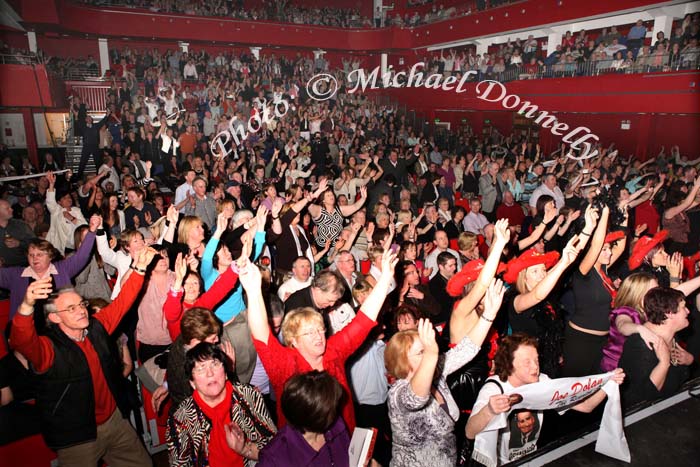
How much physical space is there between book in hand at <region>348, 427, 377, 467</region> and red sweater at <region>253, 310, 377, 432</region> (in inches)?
15.9

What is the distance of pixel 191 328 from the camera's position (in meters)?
2.45

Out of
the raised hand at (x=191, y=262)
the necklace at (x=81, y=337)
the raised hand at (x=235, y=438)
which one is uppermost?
the raised hand at (x=191, y=262)

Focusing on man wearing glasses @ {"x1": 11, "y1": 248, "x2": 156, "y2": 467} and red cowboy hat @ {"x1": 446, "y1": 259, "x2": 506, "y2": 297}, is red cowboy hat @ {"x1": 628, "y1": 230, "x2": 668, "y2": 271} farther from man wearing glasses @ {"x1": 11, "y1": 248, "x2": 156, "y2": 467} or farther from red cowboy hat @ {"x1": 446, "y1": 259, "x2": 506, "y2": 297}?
man wearing glasses @ {"x1": 11, "y1": 248, "x2": 156, "y2": 467}

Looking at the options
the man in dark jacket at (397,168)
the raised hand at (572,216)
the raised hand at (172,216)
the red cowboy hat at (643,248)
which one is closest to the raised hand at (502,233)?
the red cowboy hat at (643,248)

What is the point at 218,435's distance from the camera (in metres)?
2.02

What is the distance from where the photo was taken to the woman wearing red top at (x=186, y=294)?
2891 millimetres

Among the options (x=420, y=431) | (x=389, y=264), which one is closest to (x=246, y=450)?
(x=420, y=431)

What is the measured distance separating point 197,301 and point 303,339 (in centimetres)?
115

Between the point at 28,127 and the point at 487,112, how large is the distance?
46.9 ft

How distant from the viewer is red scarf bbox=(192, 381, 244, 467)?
200cm

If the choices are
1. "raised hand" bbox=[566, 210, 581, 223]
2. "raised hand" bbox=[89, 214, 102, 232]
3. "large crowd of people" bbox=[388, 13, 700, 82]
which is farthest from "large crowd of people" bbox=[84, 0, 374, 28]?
"raised hand" bbox=[566, 210, 581, 223]

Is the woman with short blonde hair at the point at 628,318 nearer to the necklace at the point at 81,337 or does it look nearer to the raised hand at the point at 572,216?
the raised hand at the point at 572,216

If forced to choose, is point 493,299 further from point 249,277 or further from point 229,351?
point 229,351

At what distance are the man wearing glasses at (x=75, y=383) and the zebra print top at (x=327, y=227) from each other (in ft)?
10.5
